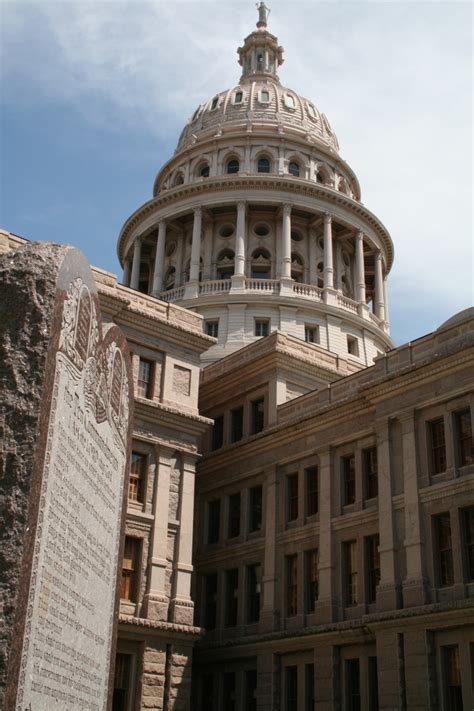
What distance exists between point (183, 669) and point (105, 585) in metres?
22.3

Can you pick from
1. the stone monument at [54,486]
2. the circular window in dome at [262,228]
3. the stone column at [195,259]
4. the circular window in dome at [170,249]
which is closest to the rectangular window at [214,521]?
the stone column at [195,259]

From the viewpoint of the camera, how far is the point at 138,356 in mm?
33781

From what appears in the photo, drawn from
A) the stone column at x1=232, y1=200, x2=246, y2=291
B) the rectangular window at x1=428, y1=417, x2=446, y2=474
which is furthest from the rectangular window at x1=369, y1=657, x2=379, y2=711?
the stone column at x1=232, y1=200, x2=246, y2=291

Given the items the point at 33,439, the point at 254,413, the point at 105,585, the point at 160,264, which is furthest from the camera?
the point at 160,264

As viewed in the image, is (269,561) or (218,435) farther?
(218,435)

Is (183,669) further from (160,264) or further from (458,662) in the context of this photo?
(160,264)

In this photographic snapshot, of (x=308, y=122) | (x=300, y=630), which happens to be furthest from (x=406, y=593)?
(x=308, y=122)

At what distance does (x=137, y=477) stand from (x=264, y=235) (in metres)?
35.5

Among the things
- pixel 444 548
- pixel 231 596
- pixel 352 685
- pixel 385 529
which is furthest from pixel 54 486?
pixel 231 596

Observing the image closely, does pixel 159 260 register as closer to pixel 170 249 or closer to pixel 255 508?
pixel 170 249

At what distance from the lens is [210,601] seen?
37.3m

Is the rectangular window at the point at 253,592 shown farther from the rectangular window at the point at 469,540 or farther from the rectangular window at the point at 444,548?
the rectangular window at the point at 469,540

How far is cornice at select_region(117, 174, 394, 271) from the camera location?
205ft

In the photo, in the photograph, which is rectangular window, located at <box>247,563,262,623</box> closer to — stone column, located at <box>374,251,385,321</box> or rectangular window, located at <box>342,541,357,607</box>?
rectangular window, located at <box>342,541,357,607</box>
